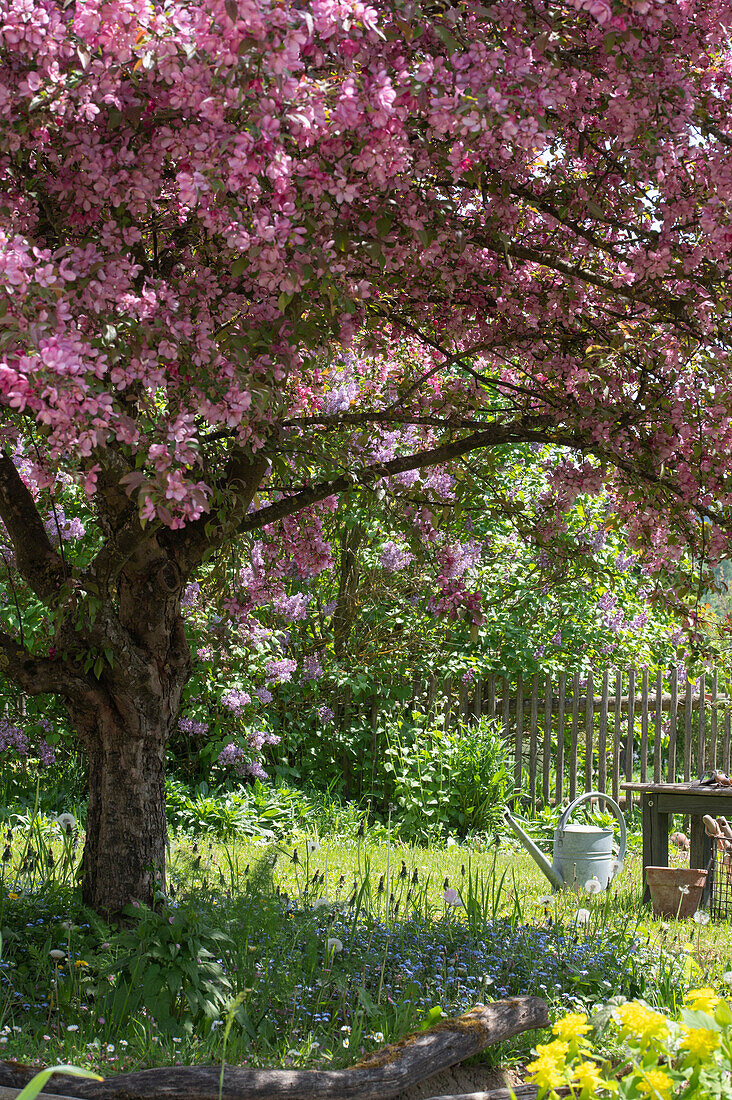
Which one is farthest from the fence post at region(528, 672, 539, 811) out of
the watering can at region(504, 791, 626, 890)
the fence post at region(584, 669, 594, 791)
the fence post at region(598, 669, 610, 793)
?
the watering can at region(504, 791, 626, 890)

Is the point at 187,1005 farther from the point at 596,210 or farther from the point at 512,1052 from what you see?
the point at 596,210

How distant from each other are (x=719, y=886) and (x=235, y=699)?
10.2 ft

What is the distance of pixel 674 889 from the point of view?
4.52m

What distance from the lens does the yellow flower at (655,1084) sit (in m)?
1.45

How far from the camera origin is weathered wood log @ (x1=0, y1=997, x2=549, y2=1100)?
197cm

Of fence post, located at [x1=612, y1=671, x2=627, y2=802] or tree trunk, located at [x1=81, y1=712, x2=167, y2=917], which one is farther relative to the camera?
fence post, located at [x1=612, y1=671, x2=627, y2=802]

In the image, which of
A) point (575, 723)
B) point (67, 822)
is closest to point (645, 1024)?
point (67, 822)

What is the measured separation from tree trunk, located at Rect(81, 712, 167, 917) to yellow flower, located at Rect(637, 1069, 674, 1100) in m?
2.19

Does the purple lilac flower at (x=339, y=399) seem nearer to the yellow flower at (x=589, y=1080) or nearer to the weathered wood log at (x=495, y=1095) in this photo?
the weathered wood log at (x=495, y=1095)

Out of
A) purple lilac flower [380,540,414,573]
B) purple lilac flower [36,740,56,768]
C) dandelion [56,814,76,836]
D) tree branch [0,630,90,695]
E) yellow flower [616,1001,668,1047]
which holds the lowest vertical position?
yellow flower [616,1001,668,1047]

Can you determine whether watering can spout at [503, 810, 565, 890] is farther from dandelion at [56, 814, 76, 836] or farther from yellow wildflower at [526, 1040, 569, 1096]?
yellow wildflower at [526, 1040, 569, 1096]

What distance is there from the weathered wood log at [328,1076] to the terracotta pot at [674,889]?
220cm

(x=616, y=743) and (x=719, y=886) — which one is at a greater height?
(x=616, y=743)

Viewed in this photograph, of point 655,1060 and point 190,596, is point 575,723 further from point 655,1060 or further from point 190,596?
point 655,1060
